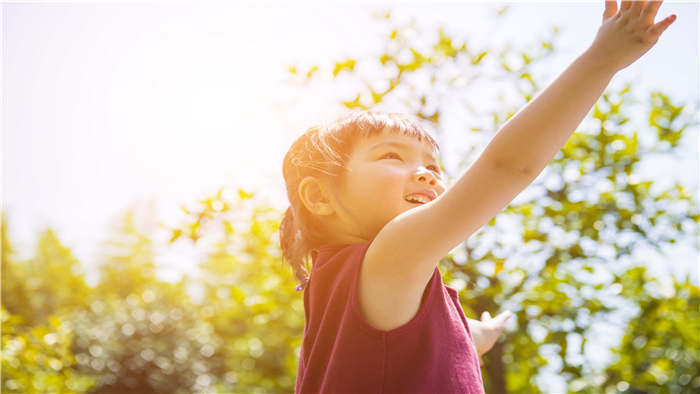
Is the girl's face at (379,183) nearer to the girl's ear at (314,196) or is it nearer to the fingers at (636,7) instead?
the girl's ear at (314,196)

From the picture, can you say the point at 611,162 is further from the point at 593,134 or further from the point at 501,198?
the point at 501,198

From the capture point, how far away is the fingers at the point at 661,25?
2.63ft

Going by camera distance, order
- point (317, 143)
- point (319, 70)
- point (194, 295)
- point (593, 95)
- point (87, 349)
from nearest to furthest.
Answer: point (593, 95) → point (317, 143) → point (319, 70) → point (87, 349) → point (194, 295)

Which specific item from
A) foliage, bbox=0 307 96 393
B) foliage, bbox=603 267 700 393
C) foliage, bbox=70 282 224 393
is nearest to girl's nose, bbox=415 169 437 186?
foliage, bbox=603 267 700 393

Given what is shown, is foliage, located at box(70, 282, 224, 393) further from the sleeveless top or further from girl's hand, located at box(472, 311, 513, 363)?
the sleeveless top

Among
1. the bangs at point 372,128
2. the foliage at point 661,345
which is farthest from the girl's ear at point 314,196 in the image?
the foliage at point 661,345

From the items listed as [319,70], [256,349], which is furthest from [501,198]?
[256,349]

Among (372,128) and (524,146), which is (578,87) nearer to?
(524,146)

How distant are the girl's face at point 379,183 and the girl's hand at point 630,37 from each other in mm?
476

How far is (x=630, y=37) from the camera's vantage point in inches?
32.4

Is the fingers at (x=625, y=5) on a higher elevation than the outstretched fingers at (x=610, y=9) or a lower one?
lower

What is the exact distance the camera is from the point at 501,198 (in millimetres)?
880

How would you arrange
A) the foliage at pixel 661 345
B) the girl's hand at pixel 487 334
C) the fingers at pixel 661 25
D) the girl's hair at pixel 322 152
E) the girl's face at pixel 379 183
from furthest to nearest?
1. the foliage at pixel 661 345
2. the girl's hand at pixel 487 334
3. the girl's hair at pixel 322 152
4. the girl's face at pixel 379 183
5. the fingers at pixel 661 25

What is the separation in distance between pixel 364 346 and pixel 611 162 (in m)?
2.53
